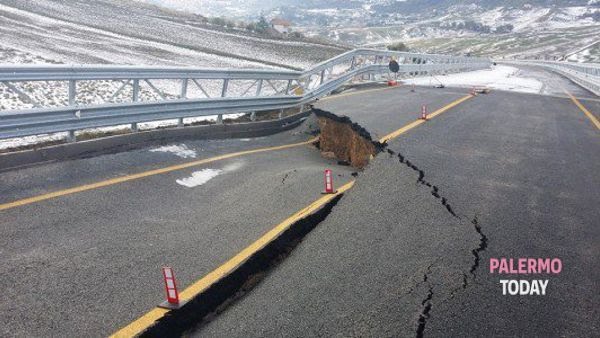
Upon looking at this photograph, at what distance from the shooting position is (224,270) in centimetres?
505

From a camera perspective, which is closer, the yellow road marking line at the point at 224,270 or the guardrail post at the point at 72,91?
the yellow road marking line at the point at 224,270

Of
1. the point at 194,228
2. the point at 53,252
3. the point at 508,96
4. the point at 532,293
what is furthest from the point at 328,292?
the point at 508,96

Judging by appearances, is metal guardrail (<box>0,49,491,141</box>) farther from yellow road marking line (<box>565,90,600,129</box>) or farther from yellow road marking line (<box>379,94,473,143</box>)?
yellow road marking line (<box>565,90,600,129</box>)

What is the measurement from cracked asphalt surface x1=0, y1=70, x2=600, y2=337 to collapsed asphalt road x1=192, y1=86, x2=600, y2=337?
0.7 inches

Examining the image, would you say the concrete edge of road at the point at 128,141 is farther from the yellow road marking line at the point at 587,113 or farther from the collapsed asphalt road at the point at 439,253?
the yellow road marking line at the point at 587,113

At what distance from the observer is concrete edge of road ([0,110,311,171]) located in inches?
319

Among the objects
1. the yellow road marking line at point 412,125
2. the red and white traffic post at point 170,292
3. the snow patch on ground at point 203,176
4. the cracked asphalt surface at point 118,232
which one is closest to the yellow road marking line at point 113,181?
the cracked asphalt surface at point 118,232

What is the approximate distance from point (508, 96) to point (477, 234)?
16992mm

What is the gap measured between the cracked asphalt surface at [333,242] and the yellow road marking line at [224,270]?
11 centimetres

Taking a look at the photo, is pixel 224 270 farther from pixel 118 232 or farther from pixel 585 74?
pixel 585 74

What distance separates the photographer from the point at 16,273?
190 inches

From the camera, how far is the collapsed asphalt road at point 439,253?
410 cm

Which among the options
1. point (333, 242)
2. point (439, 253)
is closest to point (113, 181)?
point (333, 242)

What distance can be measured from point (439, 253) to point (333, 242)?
1.09 metres
